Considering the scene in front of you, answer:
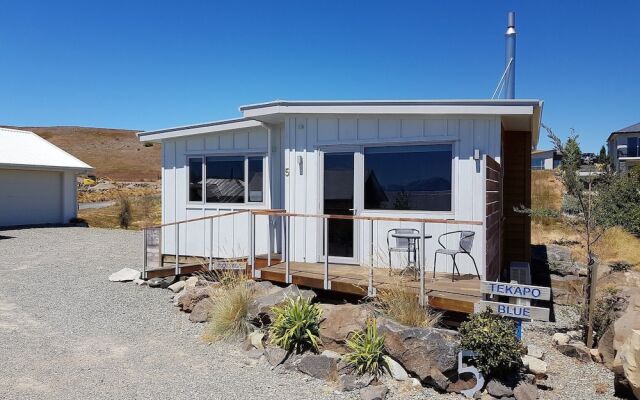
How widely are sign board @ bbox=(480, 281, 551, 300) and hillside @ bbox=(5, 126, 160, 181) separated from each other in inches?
2035

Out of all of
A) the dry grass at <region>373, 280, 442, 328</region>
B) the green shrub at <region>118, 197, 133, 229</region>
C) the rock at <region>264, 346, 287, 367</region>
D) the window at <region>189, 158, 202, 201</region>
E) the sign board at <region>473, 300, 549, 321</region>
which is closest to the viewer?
the sign board at <region>473, 300, 549, 321</region>

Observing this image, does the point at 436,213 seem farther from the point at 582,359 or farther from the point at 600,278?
the point at 600,278

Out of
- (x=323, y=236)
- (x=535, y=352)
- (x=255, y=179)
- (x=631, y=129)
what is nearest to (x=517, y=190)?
(x=323, y=236)

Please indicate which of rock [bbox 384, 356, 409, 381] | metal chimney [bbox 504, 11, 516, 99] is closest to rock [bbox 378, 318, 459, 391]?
rock [bbox 384, 356, 409, 381]

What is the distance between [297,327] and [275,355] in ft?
1.42

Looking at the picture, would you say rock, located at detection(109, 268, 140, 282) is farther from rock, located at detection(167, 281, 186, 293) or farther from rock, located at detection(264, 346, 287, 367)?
rock, located at detection(264, 346, 287, 367)

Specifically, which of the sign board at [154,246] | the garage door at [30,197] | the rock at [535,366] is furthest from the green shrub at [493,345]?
the garage door at [30,197]

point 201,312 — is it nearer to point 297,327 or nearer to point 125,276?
point 297,327

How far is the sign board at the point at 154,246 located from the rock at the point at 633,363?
27.3 feet

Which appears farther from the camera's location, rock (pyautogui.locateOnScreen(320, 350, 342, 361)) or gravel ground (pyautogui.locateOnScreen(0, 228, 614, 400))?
rock (pyautogui.locateOnScreen(320, 350, 342, 361))

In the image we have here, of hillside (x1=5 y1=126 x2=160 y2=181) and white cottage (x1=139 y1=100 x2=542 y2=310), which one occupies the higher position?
hillside (x1=5 y1=126 x2=160 y2=181)

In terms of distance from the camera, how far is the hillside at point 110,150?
59.5 meters

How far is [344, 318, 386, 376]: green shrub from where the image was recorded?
18.4 feet

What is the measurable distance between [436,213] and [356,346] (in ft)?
9.27
